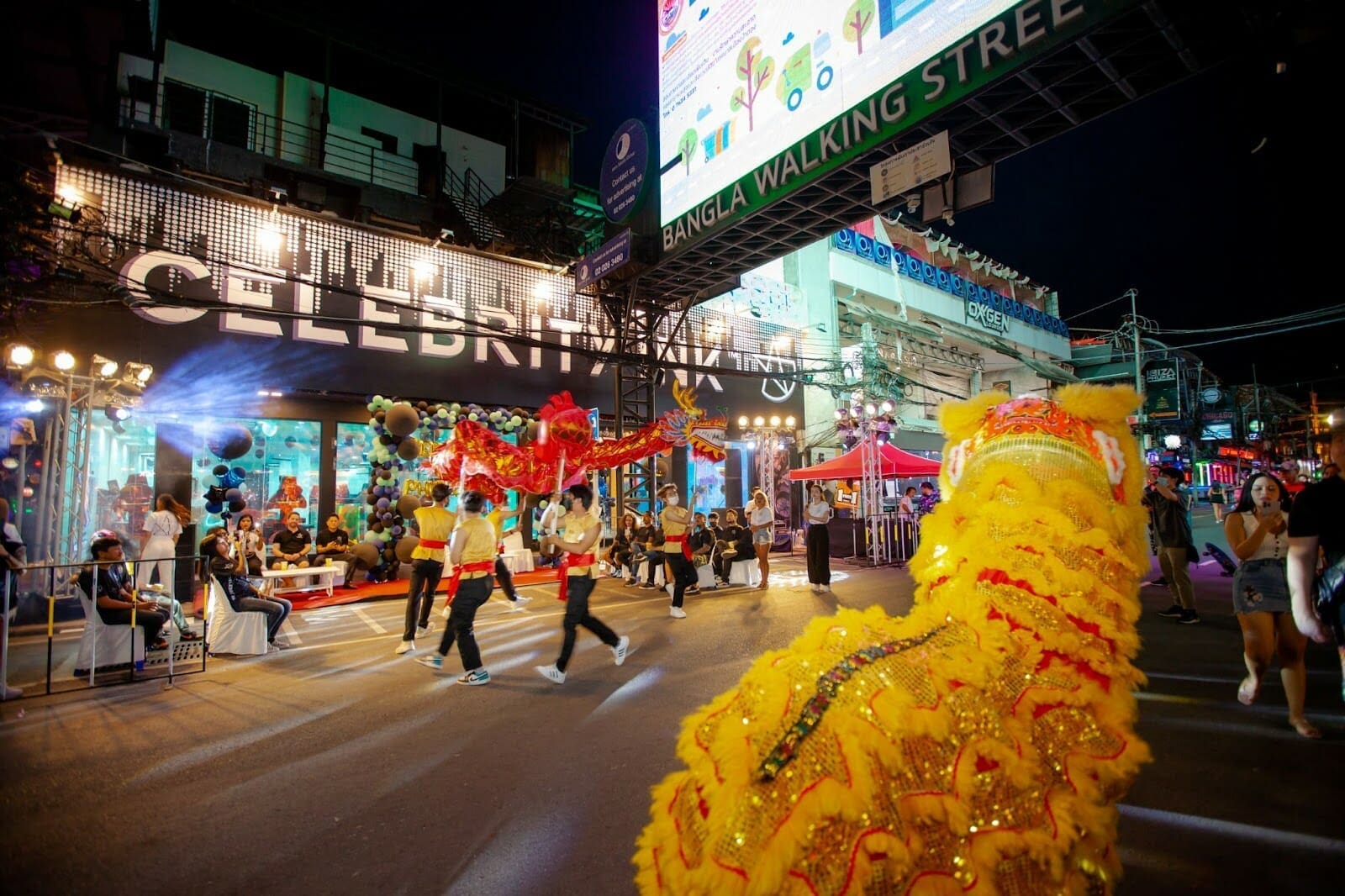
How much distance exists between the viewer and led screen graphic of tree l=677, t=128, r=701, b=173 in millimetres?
10383

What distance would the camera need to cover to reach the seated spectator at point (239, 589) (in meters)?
6.90

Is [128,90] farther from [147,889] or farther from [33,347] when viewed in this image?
[147,889]

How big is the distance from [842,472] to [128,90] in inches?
737

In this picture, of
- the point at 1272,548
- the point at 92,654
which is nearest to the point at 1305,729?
the point at 1272,548

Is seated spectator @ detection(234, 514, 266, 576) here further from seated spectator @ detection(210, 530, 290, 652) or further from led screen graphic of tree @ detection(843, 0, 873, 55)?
led screen graphic of tree @ detection(843, 0, 873, 55)

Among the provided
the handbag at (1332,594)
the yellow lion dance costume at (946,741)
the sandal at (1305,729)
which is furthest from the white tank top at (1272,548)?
the yellow lion dance costume at (946,741)

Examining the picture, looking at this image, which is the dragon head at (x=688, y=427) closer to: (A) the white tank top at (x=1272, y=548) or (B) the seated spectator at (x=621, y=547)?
(B) the seated spectator at (x=621, y=547)

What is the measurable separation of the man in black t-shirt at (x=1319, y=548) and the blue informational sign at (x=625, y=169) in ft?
34.0

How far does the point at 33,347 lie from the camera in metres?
9.23

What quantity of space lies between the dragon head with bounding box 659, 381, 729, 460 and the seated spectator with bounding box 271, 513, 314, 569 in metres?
7.36

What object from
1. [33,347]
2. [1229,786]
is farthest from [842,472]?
[33,347]

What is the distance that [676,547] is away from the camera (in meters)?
9.54

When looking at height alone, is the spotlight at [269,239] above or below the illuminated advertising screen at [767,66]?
below

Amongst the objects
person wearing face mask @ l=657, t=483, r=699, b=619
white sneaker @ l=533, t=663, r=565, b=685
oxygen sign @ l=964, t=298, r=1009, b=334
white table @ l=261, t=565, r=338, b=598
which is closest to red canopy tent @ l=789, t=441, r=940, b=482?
person wearing face mask @ l=657, t=483, r=699, b=619
